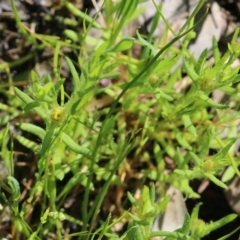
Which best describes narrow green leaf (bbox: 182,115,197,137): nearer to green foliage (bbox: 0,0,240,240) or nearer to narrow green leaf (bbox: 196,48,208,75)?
green foliage (bbox: 0,0,240,240)

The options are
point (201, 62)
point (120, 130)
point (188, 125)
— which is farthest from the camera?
point (120, 130)

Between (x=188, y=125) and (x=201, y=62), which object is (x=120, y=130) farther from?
(x=201, y=62)

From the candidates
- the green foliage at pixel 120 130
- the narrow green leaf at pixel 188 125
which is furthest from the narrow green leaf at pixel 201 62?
the narrow green leaf at pixel 188 125

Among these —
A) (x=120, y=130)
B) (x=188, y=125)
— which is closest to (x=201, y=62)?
(x=188, y=125)

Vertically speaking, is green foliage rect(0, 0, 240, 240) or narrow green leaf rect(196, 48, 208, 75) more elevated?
narrow green leaf rect(196, 48, 208, 75)

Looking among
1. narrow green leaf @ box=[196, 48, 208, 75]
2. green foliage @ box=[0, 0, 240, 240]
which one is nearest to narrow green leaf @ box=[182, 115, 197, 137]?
green foliage @ box=[0, 0, 240, 240]

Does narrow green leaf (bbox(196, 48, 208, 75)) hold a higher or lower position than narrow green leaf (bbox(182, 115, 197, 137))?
higher

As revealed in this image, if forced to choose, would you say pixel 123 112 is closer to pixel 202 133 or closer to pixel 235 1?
pixel 202 133

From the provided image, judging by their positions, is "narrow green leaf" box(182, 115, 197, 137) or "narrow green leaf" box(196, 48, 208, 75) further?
"narrow green leaf" box(182, 115, 197, 137)
